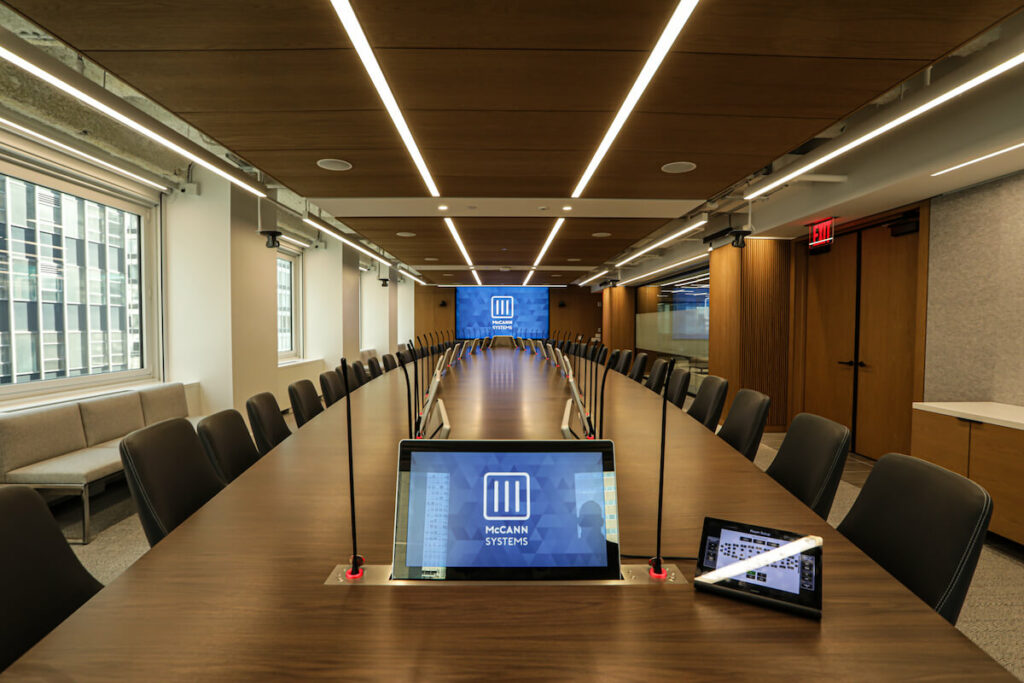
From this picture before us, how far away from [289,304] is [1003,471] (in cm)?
917

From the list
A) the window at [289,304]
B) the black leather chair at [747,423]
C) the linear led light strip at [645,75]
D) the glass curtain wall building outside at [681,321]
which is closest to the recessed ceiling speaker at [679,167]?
the linear led light strip at [645,75]

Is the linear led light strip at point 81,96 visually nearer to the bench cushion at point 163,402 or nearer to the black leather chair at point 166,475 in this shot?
the black leather chair at point 166,475

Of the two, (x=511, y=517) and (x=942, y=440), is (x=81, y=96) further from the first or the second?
(x=942, y=440)

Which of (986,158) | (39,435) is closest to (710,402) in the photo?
(986,158)

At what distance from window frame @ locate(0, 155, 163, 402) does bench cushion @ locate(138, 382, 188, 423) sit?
0.45 m

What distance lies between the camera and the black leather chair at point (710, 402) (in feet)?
10.2

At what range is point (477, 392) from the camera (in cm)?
412

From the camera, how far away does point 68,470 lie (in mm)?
3193

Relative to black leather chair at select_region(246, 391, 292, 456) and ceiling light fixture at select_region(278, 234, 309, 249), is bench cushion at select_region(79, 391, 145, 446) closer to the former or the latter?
black leather chair at select_region(246, 391, 292, 456)

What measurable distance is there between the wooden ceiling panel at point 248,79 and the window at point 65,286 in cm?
244

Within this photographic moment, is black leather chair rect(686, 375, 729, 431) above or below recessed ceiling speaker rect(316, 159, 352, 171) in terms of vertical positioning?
below

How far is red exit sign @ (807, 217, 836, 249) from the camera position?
5074 millimetres

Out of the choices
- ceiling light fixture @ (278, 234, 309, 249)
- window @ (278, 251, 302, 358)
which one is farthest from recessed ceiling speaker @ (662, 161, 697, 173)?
window @ (278, 251, 302, 358)

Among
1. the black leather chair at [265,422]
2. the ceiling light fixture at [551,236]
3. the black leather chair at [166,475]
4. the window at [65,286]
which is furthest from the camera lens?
the ceiling light fixture at [551,236]
